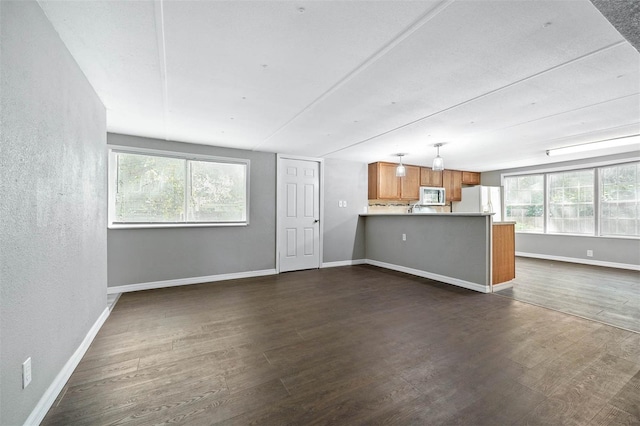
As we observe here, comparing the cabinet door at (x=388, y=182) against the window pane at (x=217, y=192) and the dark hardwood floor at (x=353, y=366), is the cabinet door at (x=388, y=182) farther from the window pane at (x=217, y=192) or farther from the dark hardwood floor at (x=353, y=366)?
the dark hardwood floor at (x=353, y=366)

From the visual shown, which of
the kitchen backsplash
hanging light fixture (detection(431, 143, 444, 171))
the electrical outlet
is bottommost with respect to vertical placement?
the electrical outlet

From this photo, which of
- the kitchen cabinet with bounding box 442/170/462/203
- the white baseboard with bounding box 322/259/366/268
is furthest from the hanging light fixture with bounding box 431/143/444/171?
the kitchen cabinet with bounding box 442/170/462/203

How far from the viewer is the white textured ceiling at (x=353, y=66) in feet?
5.20

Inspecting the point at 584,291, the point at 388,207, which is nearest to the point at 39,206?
the point at 584,291

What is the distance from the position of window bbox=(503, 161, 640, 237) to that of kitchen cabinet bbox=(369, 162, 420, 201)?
2811 mm

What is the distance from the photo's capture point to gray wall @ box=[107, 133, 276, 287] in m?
3.88

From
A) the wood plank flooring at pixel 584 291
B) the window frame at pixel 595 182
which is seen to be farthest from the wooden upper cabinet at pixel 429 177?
the wood plank flooring at pixel 584 291

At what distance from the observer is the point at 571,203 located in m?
6.04

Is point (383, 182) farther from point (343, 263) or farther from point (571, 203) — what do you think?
point (571, 203)

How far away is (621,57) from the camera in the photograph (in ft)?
6.62

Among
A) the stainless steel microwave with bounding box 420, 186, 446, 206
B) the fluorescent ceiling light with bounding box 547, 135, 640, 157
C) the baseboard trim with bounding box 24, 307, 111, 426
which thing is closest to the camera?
the baseboard trim with bounding box 24, 307, 111, 426

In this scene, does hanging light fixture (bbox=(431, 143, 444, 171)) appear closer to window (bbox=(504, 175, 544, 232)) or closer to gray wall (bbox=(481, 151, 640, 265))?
gray wall (bbox=(481, 151, 640, 265))

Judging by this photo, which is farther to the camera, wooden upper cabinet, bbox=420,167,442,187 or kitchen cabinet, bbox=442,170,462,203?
kitchen cabinet, bbox=442,170,462,203

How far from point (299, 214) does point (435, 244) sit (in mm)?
2515
